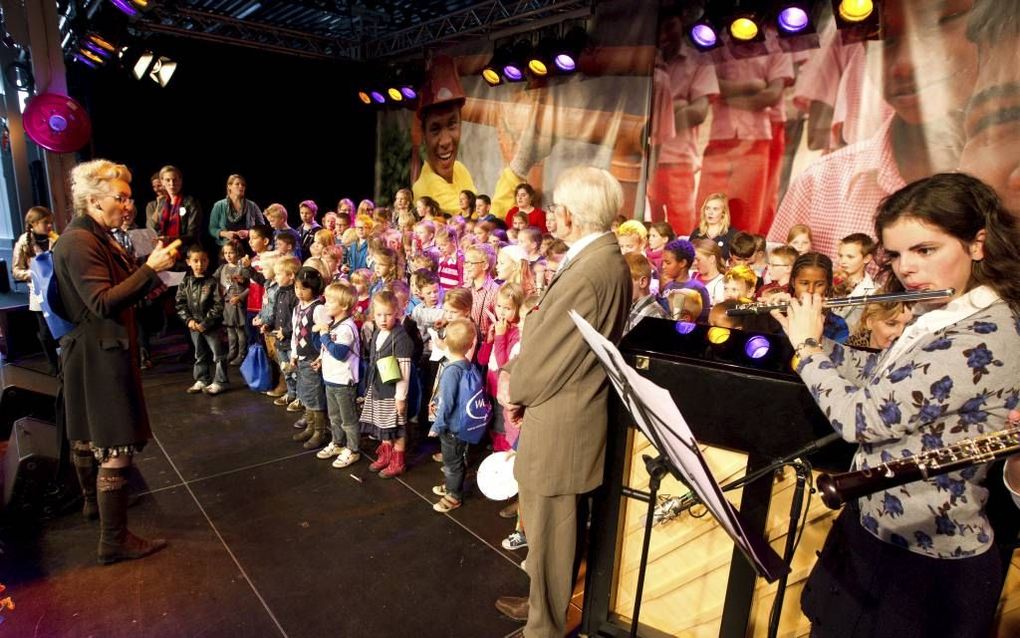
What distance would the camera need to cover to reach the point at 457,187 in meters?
9.66

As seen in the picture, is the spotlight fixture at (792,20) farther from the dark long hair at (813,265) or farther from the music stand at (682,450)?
the music stand at (682,450)

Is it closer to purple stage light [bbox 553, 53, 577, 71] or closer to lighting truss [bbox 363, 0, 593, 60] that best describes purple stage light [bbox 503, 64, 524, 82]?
lighting truss [bbox 363, 0, 593, 60]

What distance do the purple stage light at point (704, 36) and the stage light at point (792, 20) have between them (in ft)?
2.17

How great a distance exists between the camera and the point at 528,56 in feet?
24.5

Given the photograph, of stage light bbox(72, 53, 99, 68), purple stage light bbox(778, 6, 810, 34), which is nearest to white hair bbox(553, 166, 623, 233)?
purple stage light bbox(778, 6, 810, 34)

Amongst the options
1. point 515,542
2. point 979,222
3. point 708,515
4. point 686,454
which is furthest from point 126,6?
point 979,222

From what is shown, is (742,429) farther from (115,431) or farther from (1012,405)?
(115,431)

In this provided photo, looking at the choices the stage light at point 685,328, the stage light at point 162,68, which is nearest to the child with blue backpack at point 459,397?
the stage light at point 685,328

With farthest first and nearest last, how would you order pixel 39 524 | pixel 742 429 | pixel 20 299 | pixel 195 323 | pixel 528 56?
pixel 528 56 < pixel 20 299 < pixel 195 323 < pixel 39 524 < pixel 742 429

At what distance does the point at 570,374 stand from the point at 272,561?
190 centimetres

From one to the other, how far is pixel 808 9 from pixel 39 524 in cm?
681

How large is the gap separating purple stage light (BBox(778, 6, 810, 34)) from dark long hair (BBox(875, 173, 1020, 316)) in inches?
199

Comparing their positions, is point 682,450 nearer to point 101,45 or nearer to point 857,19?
point 857,19

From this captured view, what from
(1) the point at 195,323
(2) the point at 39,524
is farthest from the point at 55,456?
(1) the point at 195,323
